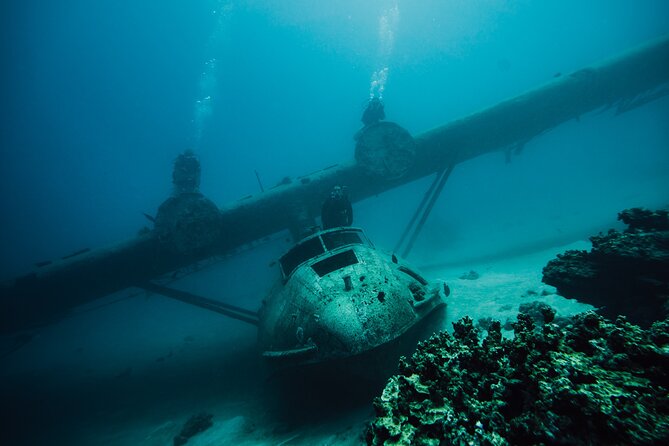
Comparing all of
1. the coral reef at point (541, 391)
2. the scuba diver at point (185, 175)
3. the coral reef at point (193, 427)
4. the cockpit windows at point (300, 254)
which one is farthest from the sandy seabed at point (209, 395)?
the scuba diver at point (185, 175)

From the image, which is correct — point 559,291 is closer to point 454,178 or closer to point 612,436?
point 612,436

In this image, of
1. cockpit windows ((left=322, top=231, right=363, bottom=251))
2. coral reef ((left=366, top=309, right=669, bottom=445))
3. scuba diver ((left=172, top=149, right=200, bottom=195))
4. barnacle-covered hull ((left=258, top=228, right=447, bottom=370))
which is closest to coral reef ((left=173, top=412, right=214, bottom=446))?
barnacle-covered hull ((left=258, top=228, right=447, bottom=370))

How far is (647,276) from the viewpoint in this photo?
16.0 ft

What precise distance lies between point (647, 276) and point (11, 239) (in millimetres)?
148458

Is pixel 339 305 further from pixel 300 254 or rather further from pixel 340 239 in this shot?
pixel 340 239

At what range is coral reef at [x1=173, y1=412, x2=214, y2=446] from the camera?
7.27m

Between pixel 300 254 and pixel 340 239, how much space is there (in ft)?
3.73

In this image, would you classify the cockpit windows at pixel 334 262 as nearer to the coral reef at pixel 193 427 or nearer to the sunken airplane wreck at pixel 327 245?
the sunken airplane wreck at pixel 327 245

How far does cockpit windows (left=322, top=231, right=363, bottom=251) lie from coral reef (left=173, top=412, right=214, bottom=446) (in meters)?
5.54

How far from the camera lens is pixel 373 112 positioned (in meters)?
12.6

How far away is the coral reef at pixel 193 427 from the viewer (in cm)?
727

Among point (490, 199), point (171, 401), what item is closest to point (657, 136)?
point (490, 199)

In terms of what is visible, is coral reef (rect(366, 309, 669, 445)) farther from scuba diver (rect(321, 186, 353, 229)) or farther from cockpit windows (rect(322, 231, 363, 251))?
scuba diver (rect(321, 186, 353, 229))

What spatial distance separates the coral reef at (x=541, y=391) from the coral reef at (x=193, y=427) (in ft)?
23.9
